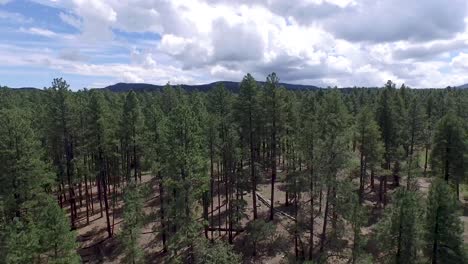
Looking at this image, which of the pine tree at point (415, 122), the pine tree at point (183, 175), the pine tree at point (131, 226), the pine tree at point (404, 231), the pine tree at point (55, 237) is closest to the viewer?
the pine tree at point (55, 237)

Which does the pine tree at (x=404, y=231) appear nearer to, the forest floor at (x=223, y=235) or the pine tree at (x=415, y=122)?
the forest floor at (x=223, y=235)

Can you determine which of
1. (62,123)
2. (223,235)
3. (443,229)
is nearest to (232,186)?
(223,235)

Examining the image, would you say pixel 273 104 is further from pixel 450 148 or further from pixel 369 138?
pixel 450 148

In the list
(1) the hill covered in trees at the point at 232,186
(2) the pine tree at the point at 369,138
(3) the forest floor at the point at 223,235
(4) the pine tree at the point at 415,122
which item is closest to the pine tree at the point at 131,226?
(1) the hill covered in trees at the point at 232,186

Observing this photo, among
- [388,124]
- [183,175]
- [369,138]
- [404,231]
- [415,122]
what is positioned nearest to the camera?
[404,231]

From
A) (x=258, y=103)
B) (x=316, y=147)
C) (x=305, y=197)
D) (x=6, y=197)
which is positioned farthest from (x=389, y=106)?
(x=6, y=197)

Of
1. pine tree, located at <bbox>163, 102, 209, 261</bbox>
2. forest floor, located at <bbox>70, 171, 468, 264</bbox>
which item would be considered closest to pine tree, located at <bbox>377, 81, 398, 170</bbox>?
forest floor, located at <bbox>70, 171, 468, 264</bbox>

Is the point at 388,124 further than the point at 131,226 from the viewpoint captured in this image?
Yes
